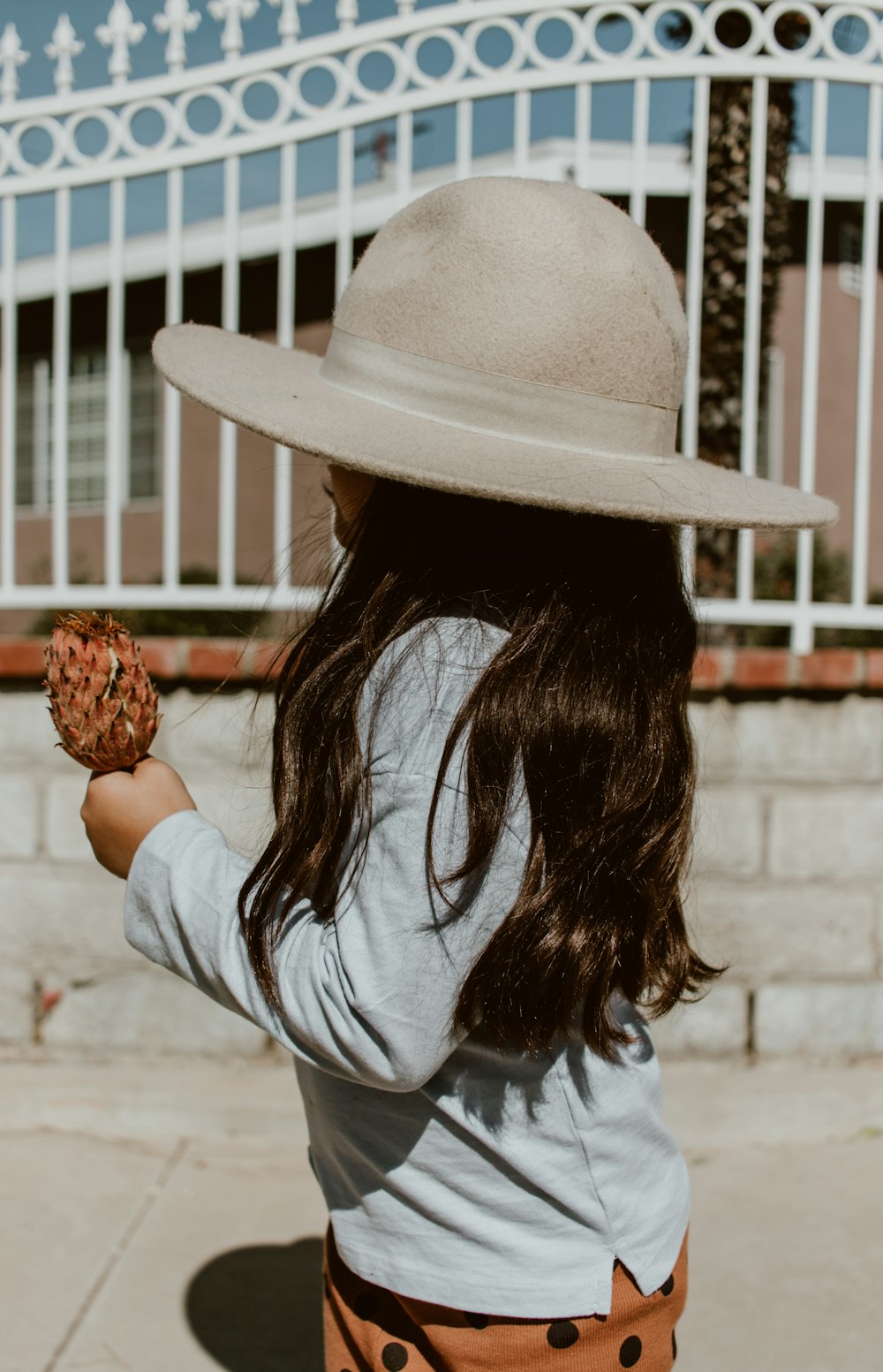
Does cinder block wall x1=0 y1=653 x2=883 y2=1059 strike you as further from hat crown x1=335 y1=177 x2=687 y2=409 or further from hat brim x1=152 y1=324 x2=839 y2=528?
hat crown x1=335 y1=177 x2=687 y2=409

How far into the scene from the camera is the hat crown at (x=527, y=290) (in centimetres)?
111

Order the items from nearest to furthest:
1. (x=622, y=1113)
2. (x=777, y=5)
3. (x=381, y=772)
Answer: (x=381, y=772) < (x=622, y=1113) < (x=777, y=5)

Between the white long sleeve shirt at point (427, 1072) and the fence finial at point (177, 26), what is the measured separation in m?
2.70

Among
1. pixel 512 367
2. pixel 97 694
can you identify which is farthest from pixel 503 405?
pixel 97 694

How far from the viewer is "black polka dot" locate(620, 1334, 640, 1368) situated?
123cm

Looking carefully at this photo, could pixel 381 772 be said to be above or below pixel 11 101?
below

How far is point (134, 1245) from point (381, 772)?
2.05 metres

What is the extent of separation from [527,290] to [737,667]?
2.15 metres

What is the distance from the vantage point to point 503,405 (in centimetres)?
114

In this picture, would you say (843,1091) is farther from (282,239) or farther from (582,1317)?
(282,239)

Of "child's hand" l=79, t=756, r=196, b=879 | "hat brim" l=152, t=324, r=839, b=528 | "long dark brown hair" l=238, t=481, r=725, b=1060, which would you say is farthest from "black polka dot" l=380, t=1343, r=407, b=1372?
"hat brim" l=152, t=324, r=839, b=528

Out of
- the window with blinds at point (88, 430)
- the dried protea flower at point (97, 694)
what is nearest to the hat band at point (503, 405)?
the dried protea flower at point (97, 694)

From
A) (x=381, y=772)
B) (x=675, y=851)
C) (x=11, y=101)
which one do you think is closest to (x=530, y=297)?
(x=381, y=772)

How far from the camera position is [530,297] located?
1.10 metres
